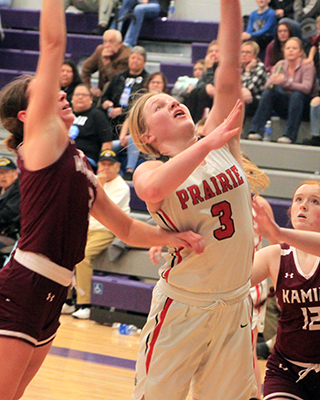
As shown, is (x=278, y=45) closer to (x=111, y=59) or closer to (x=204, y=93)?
(x=204, y=93)

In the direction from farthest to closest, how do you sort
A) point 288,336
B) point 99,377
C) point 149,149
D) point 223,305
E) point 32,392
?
point 99,377, point 32,392, point 288,336, point 149,149, point 223,305

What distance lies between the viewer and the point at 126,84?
7.95m

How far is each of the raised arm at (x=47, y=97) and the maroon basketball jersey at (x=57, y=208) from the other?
5 centimetres

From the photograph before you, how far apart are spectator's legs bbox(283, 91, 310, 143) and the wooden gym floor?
3234 millimetres

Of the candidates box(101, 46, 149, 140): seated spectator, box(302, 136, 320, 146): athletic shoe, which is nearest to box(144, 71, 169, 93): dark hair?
box(101, 46, 149, 140): seated spectator

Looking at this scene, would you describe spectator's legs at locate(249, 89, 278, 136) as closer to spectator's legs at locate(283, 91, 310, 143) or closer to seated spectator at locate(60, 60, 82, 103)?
spectator's legs at locate(283, 91, 310, 143)

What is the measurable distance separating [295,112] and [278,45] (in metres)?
1.29

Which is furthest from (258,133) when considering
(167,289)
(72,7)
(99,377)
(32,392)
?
(72,7)

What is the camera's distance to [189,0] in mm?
11445

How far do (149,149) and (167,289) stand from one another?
660 millimetres

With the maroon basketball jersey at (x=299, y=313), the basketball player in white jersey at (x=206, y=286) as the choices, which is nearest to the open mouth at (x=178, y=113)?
the basketball player in white jersey at (x=206, y=286)

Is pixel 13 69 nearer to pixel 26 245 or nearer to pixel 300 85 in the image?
pixel 300 85

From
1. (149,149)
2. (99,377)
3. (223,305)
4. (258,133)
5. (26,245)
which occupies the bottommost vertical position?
(99,377)

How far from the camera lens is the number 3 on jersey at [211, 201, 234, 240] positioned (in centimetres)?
240
